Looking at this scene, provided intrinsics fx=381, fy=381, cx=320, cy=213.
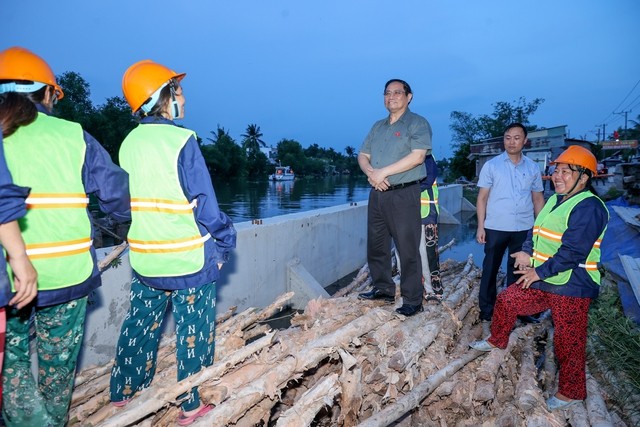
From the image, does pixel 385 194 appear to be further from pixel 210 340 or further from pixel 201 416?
pixel 201 416

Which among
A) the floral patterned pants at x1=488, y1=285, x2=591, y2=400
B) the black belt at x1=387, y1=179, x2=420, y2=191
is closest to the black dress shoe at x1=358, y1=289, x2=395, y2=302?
the black belt at x1=387, y1=179, x2=420, y2=191

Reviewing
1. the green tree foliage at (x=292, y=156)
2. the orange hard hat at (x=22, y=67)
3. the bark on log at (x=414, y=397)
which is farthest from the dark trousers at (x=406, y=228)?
the green tree foliage at (x=292, y=156)

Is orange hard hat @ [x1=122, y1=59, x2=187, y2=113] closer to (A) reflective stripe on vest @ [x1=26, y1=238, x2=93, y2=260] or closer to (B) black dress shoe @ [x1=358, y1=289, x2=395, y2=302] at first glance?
(A) reflective stripe on vest @ [x1=26, y1=238, x2=93, y2=260]

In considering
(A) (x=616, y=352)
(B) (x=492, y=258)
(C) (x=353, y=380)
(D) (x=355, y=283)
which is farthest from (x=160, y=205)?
(A) (x=616, y=352)

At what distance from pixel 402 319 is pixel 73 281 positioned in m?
2.67

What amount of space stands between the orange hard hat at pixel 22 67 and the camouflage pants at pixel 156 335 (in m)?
1.23

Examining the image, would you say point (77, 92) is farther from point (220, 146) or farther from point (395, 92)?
point (395, 92)

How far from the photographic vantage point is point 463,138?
7194 cm

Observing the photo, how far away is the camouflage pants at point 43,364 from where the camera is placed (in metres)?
1.85

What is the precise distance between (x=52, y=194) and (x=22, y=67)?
64 cm

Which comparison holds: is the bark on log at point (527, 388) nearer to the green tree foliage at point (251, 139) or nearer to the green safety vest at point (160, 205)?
the green safety vest at point (160, 205)

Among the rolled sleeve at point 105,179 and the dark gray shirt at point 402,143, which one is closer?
the rolled sleeve at point 105,179

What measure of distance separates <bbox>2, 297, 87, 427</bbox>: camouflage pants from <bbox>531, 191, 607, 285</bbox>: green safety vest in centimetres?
322

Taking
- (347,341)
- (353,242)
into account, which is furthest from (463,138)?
(347,341)
